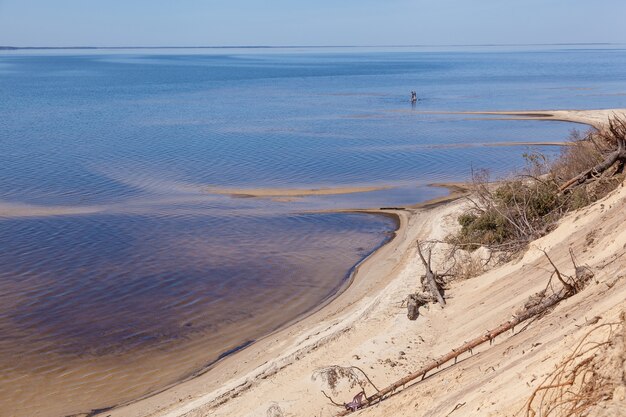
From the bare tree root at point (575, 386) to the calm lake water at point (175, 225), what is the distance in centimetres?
787

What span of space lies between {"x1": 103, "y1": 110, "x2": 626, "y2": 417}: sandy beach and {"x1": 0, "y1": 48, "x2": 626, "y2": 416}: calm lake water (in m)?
1.21

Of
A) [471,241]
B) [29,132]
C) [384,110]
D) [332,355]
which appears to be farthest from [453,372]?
[384,110]

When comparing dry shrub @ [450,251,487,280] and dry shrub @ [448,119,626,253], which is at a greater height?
dry shrub @ [448,119,626,253]

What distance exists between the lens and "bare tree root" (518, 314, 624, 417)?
5525 millimetres

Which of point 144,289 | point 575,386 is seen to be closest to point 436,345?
point 575,386

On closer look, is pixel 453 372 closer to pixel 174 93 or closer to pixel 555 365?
pixel 555 365

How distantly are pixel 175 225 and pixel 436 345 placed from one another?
13415 mm

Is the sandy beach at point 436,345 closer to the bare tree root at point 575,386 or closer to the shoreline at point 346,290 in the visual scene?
the shoreline at point 346,290

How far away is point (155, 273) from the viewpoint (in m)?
17.7

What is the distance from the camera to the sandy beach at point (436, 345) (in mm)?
6992

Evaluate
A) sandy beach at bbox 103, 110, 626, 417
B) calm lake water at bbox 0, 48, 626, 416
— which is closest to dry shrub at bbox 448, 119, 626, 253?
sandy beach at bbox 103, 110, 626, 417

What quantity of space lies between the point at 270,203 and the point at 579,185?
13017 millimetres

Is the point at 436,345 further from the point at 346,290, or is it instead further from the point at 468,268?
the point at 346,290

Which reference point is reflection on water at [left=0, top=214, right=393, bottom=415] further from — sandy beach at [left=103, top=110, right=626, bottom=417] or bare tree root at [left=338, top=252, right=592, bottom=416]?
bare tree root at [left=338, top=252, right=592, bottom=416]
